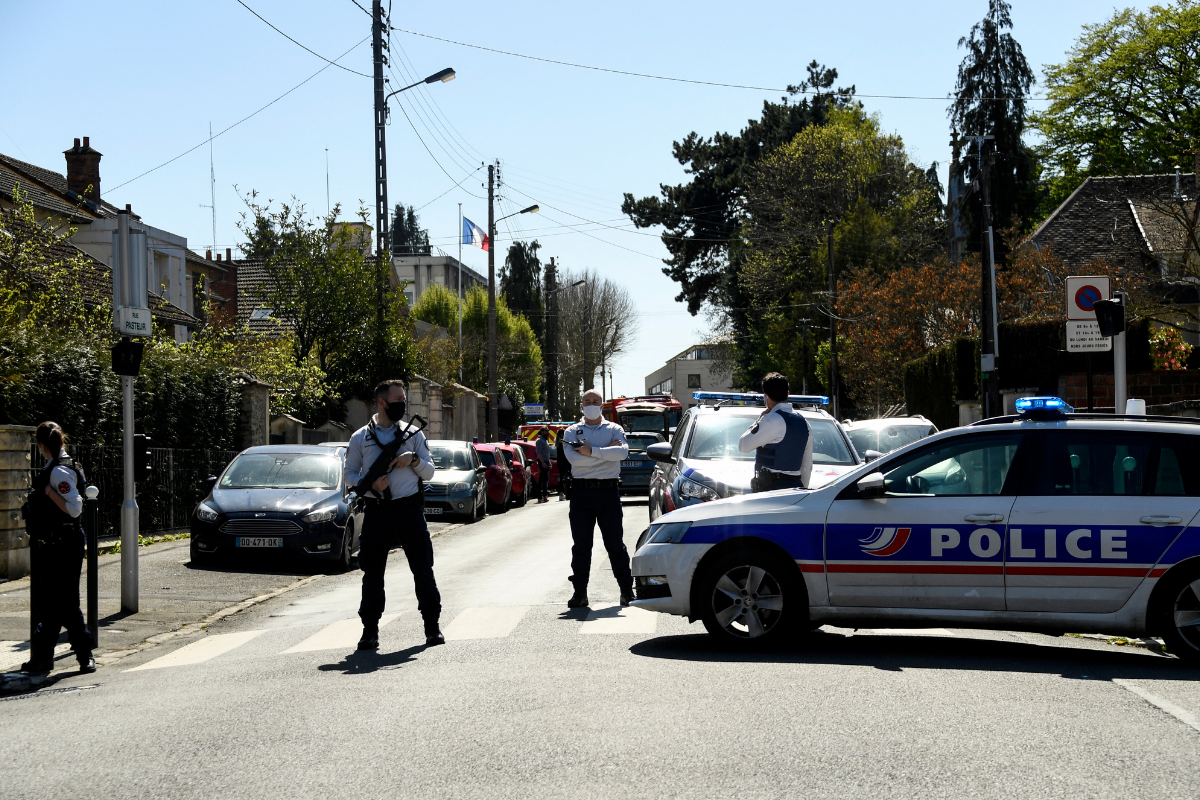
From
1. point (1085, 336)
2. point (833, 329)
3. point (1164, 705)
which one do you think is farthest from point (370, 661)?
point (833, 329)

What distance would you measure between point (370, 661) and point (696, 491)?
3923 millimetres

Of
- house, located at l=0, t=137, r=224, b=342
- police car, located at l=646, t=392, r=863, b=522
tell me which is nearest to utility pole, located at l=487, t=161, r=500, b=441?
house, located at l=0, t=137, r=224, b=342

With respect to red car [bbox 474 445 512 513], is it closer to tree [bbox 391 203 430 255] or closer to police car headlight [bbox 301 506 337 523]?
police car headlight [bbox 301 506 337 523]

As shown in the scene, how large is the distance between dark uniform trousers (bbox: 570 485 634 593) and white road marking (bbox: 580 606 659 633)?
0.27 metres

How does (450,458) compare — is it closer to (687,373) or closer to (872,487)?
(872,487)

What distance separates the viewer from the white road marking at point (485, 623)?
31.1 feet

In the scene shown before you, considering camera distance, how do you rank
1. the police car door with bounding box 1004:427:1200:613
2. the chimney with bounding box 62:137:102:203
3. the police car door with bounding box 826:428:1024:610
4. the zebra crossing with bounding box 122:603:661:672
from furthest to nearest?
the chimney with bounding box 62:137:102:203
the zebra crossing with bounding box 122:603:661:672
the police car door with bounding box 826:428:1024:610
the police car door with bounding box 1004:427:1200:613

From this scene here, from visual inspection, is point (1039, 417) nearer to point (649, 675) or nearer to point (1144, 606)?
point (1144, 606)

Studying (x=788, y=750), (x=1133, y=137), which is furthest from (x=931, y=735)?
(x=1133, y=137)

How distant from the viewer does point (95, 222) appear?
40531mm

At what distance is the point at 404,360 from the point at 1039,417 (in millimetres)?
27805

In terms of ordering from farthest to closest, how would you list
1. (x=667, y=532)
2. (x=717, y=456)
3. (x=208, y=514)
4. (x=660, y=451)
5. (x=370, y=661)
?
(x=208, y=514)
(x=717, y=456)
(x=660, y=451)
(x=667, y=532)
(x=370, y=661)

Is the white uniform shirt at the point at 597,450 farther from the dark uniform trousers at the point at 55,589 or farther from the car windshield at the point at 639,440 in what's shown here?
the car windshield at the point at 639,440

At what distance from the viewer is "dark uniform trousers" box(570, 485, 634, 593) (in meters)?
10.7
